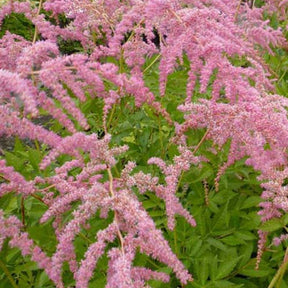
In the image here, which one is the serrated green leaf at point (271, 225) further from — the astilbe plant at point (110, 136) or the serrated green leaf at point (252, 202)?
the serrated green leaf at point (252, 202)

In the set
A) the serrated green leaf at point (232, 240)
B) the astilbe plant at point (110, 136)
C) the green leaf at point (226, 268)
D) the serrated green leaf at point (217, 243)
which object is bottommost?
the serrated green leaf at point (217, 243)

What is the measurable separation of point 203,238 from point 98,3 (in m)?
1.59

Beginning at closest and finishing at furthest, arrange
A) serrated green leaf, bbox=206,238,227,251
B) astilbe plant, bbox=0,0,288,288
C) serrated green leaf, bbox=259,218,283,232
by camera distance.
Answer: astilbe plant, bbox=0,0,288,288
serrated green leaf, bbox=259,218,283,232
serrated green leaf, bbox=206,238,227,251

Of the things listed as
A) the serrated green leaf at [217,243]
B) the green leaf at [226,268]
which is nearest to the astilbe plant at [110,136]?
the green leaf at [226,268]

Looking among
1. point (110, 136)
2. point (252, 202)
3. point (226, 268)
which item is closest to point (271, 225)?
point (226, 268)

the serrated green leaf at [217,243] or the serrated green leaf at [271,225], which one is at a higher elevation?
the serrated green leaf at [271,225]

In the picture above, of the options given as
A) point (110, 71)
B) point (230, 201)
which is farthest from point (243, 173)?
point (110, 71)

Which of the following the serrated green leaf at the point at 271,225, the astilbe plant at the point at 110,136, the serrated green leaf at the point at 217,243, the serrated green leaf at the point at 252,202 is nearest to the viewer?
the astilbe plant at the point at 110,136

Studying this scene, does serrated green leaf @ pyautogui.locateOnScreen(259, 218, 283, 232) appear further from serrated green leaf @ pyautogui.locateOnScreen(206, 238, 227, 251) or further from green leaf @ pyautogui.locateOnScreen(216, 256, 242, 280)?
serrated green leaf @ pyautogui.locateOnScreen(206, 238, 227, 251)

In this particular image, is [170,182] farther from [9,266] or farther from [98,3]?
[98,3]

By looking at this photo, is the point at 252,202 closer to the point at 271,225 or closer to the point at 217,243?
the point at 217,243

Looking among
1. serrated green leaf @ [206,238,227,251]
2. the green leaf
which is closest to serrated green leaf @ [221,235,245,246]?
serrated green leaf @ [206,238,227,251]

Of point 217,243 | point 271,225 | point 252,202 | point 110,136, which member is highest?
point 110,136

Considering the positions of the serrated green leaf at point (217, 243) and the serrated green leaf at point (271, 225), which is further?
the serrated green leaf at point (217, 243)
